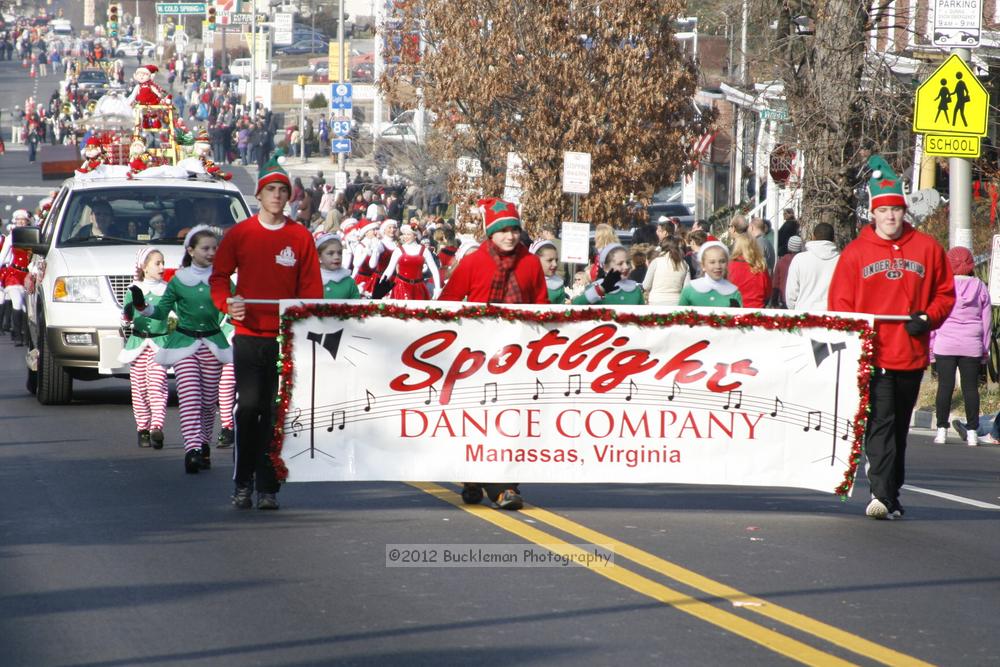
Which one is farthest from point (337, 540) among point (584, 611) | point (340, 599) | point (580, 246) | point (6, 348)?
point (6, 348)

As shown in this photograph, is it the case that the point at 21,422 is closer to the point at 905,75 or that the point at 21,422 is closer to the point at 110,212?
the point at 110,212

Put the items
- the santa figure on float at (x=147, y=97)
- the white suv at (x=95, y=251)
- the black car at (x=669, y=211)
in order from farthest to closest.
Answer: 1. the black car at (x=669, y=211)
2. the santa figure on float at (x=147, y=97)
3. the white suv at (x=95, y=251)

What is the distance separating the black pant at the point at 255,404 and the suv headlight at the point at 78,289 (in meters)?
6.61

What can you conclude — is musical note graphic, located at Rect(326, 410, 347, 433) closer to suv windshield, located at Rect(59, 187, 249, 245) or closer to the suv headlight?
the suv headlight

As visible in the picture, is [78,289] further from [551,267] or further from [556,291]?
[556,291]

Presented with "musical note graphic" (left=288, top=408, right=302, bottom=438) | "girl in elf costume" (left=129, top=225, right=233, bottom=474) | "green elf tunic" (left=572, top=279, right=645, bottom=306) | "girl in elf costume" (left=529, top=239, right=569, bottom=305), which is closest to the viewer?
"musical note graphic" (left=288, top=408, right=302, bottom=438)

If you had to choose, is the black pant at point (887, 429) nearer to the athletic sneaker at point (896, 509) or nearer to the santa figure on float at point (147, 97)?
the athletic sneaker at point (896, 509)

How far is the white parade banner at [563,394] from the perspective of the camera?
10070 millimetres

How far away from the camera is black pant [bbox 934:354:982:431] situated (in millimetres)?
15688

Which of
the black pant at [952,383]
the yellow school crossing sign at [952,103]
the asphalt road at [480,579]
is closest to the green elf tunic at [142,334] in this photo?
the asphalt road at [480,579]

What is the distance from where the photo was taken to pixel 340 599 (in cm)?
768

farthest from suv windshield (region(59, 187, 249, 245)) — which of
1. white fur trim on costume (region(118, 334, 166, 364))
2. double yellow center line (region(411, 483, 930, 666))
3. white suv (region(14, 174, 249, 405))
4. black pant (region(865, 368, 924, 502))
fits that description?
black pant (region(865, 368, 924, 502))

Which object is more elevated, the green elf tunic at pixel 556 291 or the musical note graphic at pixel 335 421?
the green elf tunic at pixel 556 291

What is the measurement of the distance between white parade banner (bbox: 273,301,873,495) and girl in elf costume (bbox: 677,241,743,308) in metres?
1.64
